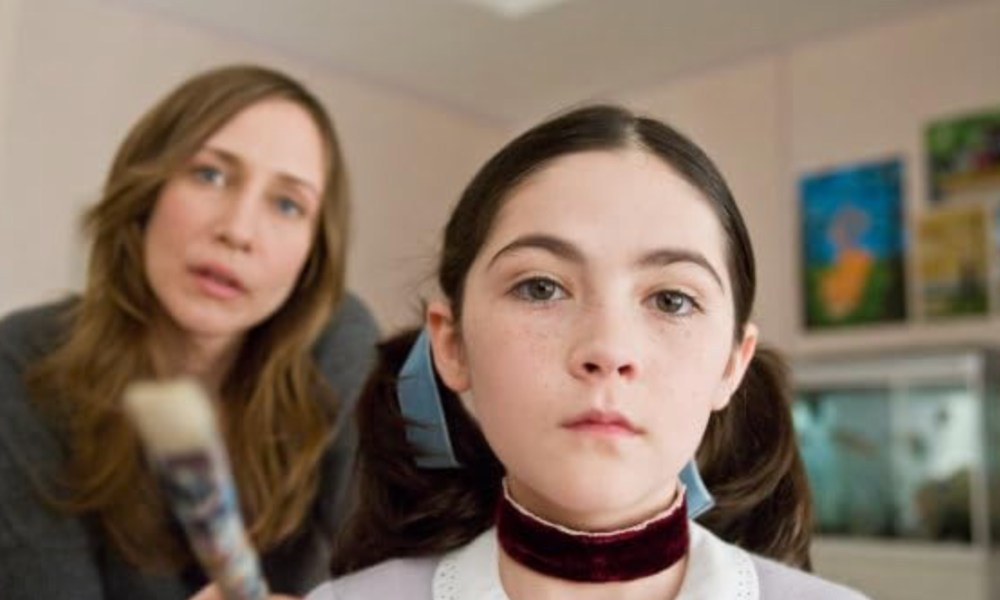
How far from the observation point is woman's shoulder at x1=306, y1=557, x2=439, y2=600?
779 millimetres

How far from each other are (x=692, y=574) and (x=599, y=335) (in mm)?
199

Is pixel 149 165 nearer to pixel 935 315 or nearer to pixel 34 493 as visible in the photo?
pixel 34 493

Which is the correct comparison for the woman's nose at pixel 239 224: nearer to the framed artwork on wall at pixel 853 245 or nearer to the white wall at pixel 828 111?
the white wall at pixel 828 111

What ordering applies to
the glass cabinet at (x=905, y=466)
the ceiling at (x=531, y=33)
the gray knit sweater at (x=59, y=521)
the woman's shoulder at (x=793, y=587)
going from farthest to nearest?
the ceiling at (x=531, y=33) < the glass cabinet at (x=905, y=466) < the gray knit sweater at (x=59, y=521) < the woman's shoulder at (x=793, y=587)

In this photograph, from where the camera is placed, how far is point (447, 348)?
2.62 ft

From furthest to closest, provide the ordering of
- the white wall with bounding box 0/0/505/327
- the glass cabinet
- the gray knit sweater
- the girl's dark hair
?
the white wall with bounding box 0/0/505/327 → the glass cabinet → the gray knit sweater → the girl's dark hair

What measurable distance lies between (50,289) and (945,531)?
2259 mm

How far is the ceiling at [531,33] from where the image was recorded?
3.02 m

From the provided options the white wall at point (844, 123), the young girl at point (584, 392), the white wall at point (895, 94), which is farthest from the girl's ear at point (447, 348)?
the white wall at point (895, 94)

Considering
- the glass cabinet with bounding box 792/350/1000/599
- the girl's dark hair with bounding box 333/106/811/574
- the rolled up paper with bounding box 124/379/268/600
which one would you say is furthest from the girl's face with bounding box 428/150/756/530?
the glass cabinet with bounding box 792/350/1000/599

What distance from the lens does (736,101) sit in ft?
11.0

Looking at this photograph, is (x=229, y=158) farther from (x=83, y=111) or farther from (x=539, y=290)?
(x=83, y=111)

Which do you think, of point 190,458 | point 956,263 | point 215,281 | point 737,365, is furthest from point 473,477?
point 956,263

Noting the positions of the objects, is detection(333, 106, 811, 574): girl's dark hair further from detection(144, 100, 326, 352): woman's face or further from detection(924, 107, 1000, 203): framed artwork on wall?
detection(924, 107, 1000, 203): framed artwork on wall
